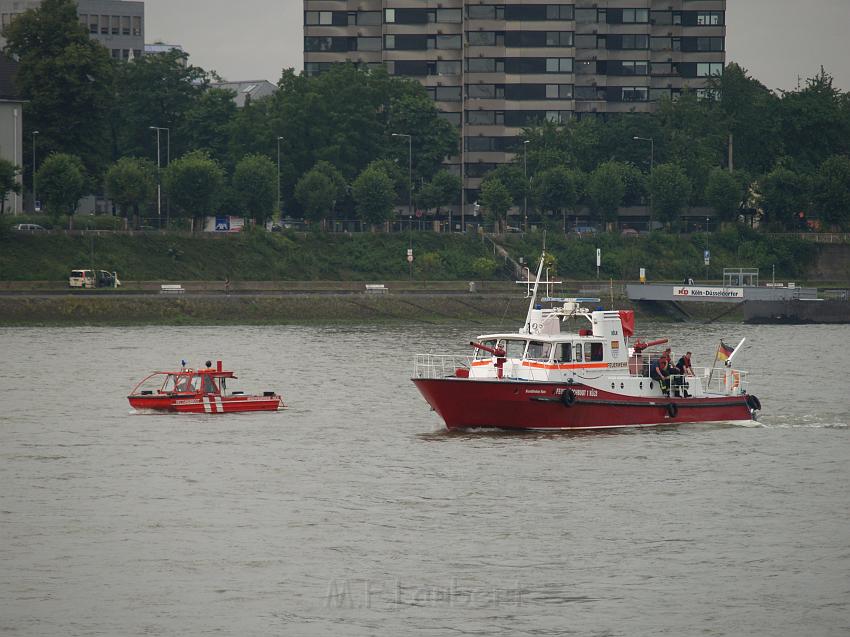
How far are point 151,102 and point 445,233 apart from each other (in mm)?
38351

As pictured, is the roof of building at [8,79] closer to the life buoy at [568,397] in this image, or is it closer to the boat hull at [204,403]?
the boat hull at [204,403]

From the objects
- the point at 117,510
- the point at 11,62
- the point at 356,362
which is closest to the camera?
the point at 117,510

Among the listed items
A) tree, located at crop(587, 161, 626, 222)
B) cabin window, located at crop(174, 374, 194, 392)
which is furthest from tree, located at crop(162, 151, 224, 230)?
cabin window, located at crop(174, 374, 194, 392)

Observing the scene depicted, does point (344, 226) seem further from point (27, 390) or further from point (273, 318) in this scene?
point (27, 390)

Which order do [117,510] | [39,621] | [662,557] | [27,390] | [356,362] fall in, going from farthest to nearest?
[356,362] → [27,390] → [117,510] → [662,557] → [39,621]

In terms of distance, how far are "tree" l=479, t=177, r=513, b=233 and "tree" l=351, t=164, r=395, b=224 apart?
11255 mm

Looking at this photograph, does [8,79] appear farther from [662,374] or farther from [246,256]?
[662,374]

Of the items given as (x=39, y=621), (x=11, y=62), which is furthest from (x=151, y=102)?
(x=39, y=621)

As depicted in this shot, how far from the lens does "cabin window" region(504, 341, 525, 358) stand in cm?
5478

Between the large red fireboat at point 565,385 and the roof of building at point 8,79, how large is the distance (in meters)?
91.8

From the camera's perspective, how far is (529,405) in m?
53.0

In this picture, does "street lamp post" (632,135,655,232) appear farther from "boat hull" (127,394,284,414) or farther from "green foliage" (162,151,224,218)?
"boat hull" (127,394,284,414)

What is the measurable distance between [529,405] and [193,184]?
87.9 metres

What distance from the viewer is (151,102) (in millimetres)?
164000
